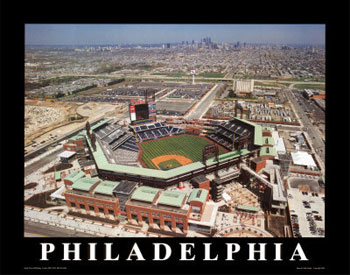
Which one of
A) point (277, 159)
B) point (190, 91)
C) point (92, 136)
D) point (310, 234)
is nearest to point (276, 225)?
point (310, 234)

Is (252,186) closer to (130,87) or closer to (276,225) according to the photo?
(276,225)

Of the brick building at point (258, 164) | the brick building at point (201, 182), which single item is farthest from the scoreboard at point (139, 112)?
the brick building at point (258, 164)

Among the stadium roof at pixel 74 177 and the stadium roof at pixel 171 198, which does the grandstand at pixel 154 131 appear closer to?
the stadium roof at pixel 74 177

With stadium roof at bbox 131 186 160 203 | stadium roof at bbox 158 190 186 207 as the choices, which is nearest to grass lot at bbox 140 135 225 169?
stadium roof at bbox 131 186 160 203

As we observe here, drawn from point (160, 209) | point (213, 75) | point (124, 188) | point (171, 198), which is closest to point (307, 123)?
point (171, 198)

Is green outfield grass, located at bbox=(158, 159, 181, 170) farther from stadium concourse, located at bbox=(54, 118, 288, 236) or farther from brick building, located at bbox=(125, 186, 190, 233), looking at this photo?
brick building, located at bbox=(125, 186, 190, 233)

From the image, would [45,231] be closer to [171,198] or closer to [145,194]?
[145,194]
